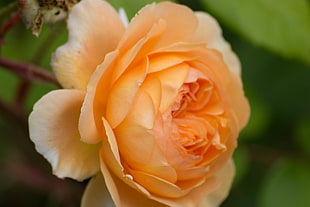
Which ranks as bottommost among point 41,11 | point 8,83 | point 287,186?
point 287,186

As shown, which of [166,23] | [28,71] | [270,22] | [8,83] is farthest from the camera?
[8,83]

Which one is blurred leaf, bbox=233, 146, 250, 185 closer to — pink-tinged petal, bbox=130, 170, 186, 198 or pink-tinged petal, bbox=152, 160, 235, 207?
pink-tinged petal, bbox=152, 160, 235, 207

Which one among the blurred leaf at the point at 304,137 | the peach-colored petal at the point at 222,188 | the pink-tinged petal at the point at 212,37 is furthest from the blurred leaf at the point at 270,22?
the blurred leaf at the point at 304,137

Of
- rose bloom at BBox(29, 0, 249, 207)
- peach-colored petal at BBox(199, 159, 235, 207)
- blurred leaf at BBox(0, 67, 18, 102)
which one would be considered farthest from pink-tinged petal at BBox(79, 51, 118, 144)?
blurred leaf at BBox(0, 67, 18, 102)

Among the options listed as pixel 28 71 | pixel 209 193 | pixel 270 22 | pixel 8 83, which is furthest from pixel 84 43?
pixel 8 83

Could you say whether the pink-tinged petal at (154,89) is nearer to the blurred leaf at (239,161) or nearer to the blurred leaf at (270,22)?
the blurred leaf at (270,22)

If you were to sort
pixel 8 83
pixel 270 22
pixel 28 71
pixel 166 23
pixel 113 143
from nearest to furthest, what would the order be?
pixel 113 143 → pixel 166 23 → pixel 28 71 → pixel 270 22 → pixel 8 83

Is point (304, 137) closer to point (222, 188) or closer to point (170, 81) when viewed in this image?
point (222, 188)
